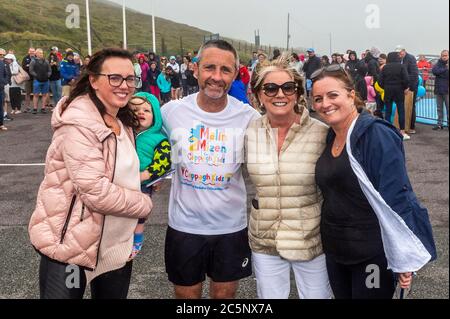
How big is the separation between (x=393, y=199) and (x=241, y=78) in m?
9.40

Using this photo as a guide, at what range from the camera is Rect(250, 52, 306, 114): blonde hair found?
2.51 m

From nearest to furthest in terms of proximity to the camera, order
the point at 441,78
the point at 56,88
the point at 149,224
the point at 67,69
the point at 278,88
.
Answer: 1. the point at 278,88
2. the point at 149,224
3. the point at 441,78
4. the point at 67,69
5. the point at 56,88

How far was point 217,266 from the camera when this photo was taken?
277cm

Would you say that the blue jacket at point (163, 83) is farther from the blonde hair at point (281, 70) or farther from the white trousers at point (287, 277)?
the white trousers at point (287, 277)

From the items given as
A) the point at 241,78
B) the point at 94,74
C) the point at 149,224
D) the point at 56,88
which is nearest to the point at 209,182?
the point at 94,74

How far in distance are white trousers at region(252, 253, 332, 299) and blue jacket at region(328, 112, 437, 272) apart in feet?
1.55

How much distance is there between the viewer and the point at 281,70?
2492 mm

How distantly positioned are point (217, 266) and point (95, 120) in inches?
47.4

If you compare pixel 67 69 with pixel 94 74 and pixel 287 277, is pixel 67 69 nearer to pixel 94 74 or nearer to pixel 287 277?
pixel 94 74

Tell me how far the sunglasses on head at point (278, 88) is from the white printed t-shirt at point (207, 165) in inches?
12.6

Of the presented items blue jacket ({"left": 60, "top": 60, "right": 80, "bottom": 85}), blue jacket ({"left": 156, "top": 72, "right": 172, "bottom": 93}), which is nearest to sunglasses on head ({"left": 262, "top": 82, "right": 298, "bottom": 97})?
blue jacket ({"left": 60, "top": 60, "right": 80, "bottom": 85})

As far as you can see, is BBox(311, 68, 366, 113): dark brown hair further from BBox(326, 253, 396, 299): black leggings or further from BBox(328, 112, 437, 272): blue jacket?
BBox(326, 253, 396, 299): black leggings

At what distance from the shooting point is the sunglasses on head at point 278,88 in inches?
96.1

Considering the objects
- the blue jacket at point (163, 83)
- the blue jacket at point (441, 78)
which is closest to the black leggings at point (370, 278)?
the blue jacket at point (441, 78)
